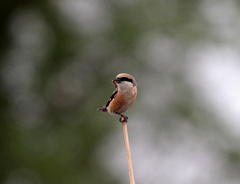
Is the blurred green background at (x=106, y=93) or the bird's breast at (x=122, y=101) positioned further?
Result: the blurred green background at (x=106, y=93)

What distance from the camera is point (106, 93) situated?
8406 millimetres

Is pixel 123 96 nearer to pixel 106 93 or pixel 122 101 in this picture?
pixel 122 101

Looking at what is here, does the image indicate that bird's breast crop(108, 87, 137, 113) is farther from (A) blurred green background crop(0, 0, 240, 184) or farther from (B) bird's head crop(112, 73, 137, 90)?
(A) blurred green background crop(0, 0, 240, 184)

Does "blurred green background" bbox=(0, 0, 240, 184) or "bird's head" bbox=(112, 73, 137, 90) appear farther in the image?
"blurred green background" bbox=(0, 0, 240, 184)

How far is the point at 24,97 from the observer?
8.87 metres

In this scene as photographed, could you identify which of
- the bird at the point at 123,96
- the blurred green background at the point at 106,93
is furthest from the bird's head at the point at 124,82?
the blurred green background at the point at 106,93

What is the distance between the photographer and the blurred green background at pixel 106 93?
831 centimetres

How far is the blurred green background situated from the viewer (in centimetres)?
831

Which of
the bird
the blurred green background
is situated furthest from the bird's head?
the blurred green background

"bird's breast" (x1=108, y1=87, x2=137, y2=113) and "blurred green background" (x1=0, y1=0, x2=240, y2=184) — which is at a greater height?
"blurred green background" (x1=0, y1=0, x2=240, y2=184)

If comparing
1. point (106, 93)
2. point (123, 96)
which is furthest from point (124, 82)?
point (106, 93)

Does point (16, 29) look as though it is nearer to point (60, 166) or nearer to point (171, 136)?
point (60, 166)

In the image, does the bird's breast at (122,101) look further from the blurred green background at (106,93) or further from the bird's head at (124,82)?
the blurred green background at (106,93)

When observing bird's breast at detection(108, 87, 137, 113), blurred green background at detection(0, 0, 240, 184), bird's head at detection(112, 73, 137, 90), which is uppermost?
blurred green background at detection(0, 0, 240, 184)
